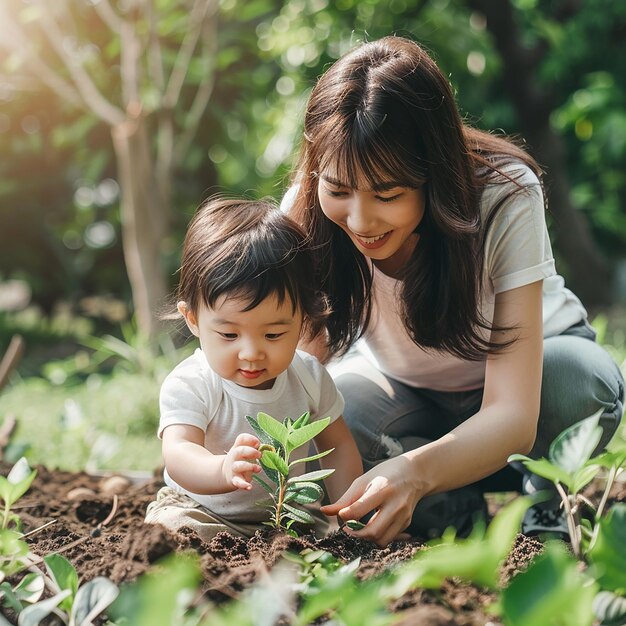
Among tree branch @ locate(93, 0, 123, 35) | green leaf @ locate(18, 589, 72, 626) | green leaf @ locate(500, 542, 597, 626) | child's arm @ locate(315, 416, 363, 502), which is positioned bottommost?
child's arm @ locate(315, 416, 363, 502)

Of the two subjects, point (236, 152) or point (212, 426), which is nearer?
point (212, 426)

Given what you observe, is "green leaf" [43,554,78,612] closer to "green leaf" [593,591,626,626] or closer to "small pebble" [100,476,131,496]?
"green leaf" [593,591,626,626]

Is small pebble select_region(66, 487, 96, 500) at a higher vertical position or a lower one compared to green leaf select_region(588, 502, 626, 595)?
lower

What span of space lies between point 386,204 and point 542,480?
760mm

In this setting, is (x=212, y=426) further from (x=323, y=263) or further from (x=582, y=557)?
(x=582, y=557)

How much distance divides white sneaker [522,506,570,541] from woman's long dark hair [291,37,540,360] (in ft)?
1.29

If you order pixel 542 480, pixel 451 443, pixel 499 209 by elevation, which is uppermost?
pixel 499 209

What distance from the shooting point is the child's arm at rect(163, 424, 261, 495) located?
140cm

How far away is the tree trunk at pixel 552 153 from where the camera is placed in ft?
23.5

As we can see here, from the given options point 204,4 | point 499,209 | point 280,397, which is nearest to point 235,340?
point 280,397

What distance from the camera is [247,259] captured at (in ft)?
5.28

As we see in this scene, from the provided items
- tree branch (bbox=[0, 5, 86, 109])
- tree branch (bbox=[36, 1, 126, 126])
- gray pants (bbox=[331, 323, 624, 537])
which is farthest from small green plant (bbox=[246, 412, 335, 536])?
tree branch (bbox=[0, 5, 86, 109])

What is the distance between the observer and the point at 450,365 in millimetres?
2053

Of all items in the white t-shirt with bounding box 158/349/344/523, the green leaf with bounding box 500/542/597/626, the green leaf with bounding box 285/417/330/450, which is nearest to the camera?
the green leaf with bounding box 500/542/597/626
